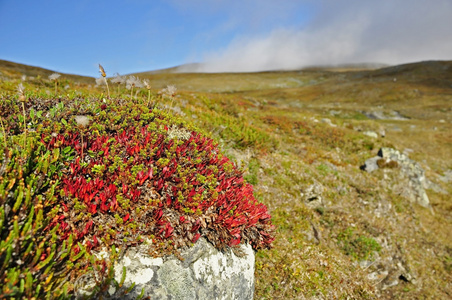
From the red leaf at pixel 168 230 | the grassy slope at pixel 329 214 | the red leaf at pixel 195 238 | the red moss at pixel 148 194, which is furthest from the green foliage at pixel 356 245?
the red leaf at pixel 168 230

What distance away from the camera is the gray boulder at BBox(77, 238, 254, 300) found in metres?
3.83

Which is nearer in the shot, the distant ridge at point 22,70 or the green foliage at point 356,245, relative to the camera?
the green foliage at point 356,245

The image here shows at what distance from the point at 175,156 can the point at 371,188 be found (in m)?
12.3

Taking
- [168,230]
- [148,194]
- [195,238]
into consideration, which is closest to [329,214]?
[195,238]

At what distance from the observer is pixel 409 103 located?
6116 centimetres

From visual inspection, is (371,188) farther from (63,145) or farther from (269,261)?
(63,145)

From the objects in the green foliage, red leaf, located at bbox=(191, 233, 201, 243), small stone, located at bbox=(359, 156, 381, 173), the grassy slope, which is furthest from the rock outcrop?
red leaf, located at bbox=(191, 233, 201, 243)

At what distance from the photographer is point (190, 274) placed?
4.34m

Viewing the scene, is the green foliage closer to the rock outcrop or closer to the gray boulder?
the gray boulder

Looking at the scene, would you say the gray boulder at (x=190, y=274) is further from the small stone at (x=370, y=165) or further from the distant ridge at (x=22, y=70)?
the distant ridge at (x=22, y=70)

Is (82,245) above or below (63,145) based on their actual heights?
below

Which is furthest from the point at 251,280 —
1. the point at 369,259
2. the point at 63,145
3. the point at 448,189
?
the point at 448,189

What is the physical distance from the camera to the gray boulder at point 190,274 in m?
3.83

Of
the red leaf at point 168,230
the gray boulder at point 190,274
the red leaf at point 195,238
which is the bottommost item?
the gray boulder at point 190,274
